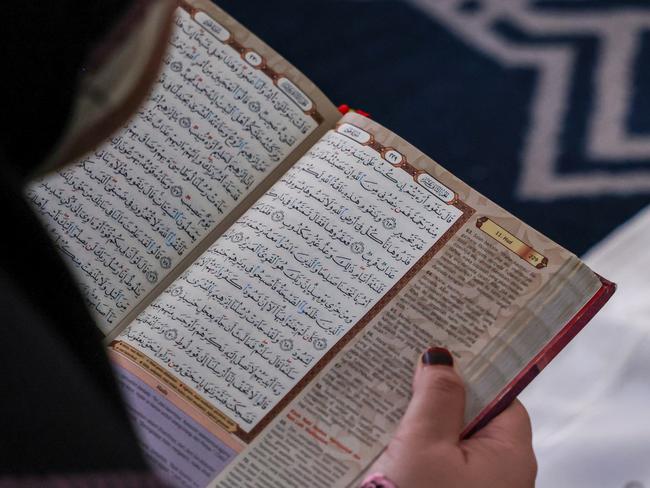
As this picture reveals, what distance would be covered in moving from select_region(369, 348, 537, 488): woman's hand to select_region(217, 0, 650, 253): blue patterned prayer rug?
64 centimetres

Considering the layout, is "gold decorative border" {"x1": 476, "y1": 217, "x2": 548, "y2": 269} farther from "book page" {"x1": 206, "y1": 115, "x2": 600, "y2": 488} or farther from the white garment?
the white garment

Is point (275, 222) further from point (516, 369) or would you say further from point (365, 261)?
point (516, 369)

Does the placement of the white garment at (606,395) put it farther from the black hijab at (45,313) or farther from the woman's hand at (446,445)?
the black hijab at (45,313)

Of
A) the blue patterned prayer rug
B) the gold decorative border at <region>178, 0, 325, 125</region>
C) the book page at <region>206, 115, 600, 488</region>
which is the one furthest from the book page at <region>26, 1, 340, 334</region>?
the blue patterned prayer rug

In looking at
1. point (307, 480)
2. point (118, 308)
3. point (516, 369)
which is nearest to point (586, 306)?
point (516, 369)

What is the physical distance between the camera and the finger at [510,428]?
0.59 m

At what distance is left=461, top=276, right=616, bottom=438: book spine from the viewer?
59 cm

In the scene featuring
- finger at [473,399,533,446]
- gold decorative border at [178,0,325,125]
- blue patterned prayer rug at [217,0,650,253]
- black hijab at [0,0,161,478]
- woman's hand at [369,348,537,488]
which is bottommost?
black hijab at [0,0,161,478]

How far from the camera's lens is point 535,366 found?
588 mm

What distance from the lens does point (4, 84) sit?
14.1 inches

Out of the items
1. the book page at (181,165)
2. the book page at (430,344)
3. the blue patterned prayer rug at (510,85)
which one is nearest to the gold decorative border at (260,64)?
the book page at (181,165)

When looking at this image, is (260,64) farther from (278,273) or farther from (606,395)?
(606,395)

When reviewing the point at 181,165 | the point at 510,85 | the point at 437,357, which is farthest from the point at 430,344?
the point at 510,85

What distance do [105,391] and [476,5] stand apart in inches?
44.4
